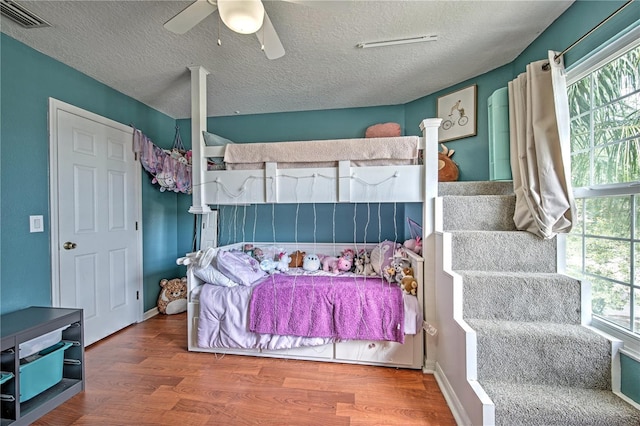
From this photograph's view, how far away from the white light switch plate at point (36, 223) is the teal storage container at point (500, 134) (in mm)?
3633

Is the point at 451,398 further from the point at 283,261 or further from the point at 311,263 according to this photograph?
the point at 283,261

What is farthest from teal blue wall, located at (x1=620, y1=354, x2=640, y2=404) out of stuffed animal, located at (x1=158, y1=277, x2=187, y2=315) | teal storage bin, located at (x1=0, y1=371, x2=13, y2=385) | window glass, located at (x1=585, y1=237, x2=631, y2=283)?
stuffed animal, located at (x1=158, y1=277, x2=187, y2=315)

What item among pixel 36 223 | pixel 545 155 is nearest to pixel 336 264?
pixel 545 155

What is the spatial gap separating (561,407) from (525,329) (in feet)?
1.14

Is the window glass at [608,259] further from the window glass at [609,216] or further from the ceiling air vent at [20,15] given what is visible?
the ceiling air vent at [20,15]

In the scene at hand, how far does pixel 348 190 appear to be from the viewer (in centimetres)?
200

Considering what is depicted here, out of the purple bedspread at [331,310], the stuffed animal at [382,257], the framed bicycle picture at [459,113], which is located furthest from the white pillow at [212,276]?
the framed bicycle picture at [459,113]

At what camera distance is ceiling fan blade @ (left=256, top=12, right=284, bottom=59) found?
1.48 m

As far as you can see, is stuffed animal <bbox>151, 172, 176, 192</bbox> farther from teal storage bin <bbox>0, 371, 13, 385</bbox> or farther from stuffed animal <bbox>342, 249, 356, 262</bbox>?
stuffed animal <bbox>342, 249, 356, 262</bbox>

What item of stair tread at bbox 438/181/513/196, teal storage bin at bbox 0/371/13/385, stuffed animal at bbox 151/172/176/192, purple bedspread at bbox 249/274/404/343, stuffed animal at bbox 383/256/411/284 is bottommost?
teal storage bin at bbox 0/371/13/385

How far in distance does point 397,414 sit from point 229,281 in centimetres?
149

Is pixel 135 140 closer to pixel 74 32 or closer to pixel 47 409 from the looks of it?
pixel 74 32

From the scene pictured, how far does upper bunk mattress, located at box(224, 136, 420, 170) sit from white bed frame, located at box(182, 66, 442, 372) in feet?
0.17

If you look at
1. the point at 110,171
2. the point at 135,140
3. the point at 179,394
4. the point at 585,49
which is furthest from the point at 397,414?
the point at 135,140
